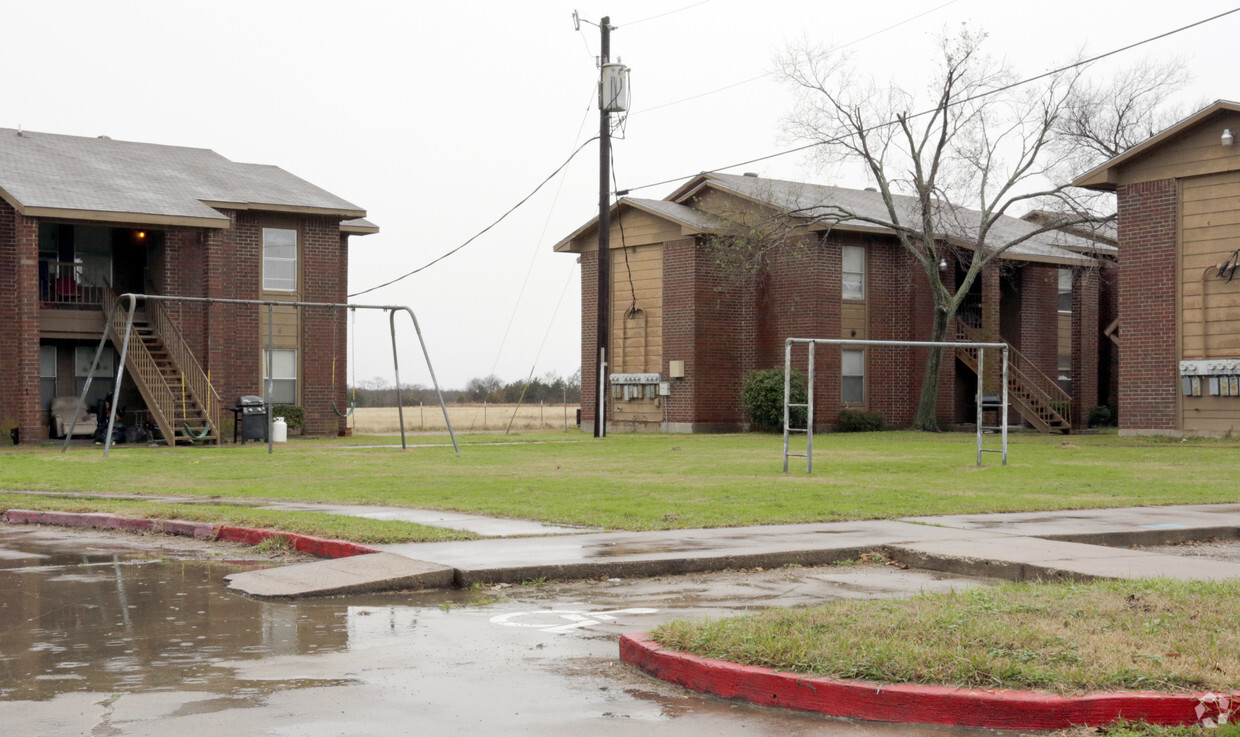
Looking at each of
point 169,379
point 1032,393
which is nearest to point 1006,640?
point 169,379

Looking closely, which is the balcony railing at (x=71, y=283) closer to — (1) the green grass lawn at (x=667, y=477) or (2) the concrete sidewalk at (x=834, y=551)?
(1) the green grass lawn at (x=667, y=477)

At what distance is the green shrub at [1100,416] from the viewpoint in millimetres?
45188

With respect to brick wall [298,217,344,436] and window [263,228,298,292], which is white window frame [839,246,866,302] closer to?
brick wall [298,217,344,436]

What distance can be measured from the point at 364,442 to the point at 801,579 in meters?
24.2

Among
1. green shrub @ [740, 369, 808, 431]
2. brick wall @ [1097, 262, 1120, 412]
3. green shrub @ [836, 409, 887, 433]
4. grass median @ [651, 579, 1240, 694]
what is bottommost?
grass median @ [651, 579, 1240, 694]

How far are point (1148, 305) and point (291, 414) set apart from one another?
2252cm

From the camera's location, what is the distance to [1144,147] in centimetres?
3030

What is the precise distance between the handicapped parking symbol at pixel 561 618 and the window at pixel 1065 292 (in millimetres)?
41593

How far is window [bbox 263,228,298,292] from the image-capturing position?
35.3 m

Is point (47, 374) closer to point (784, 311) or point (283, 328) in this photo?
point (283, 328)

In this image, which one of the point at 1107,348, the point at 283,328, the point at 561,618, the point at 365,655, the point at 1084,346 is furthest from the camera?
the point at 1107,348

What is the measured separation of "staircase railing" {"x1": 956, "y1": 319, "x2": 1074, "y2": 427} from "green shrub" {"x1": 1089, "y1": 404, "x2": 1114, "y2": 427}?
50.5 inches

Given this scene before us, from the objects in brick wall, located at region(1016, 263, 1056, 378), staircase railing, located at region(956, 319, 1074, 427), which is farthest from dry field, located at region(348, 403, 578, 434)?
brick wall, located at region(1016, 263, 1056, 378)

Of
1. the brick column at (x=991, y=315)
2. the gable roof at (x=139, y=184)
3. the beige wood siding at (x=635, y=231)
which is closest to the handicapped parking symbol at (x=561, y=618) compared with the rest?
the gable roof at (x=139, y=184)
